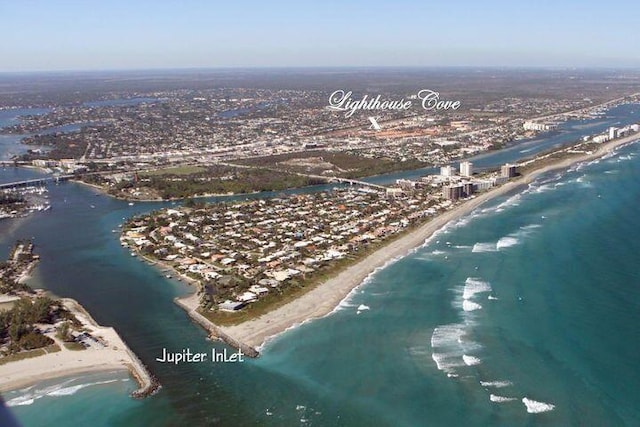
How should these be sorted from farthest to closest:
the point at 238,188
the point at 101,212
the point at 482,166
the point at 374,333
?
the point at 482,166 < the point at 238,188 < the point at 101,212 < the point at 374,333

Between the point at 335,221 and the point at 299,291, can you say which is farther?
the point at 335,221

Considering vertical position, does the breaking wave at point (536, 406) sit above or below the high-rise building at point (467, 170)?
below

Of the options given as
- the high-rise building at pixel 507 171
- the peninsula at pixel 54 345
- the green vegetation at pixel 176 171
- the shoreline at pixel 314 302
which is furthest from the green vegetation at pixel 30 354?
the high-rise building at pixel 507 171

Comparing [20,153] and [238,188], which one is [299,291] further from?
[20,153]

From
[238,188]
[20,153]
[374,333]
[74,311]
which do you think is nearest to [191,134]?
[20,153]

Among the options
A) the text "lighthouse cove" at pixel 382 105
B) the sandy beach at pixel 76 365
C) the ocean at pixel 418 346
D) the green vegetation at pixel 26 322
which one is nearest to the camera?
the ocean at pixel 418 346

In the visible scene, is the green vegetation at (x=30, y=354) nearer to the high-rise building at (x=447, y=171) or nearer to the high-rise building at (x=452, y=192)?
the high-rise building at (x=452, y=192)

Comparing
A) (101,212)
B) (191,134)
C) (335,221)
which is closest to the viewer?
(335,221)
